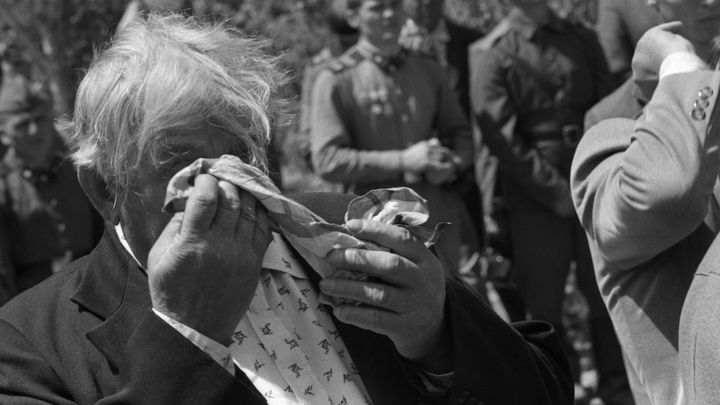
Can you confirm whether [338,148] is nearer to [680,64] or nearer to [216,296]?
[680,64]

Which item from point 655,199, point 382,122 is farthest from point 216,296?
point 382,122

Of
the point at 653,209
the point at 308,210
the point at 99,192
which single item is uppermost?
the point at 308,210

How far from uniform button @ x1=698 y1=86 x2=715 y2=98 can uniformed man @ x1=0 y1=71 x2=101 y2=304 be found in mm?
4491

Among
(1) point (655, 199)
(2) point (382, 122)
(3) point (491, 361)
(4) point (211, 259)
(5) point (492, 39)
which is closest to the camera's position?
(4) point (211, 259)

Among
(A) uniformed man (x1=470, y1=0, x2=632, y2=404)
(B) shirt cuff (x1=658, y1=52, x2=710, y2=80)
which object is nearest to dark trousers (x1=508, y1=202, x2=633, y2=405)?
(A) uniformed man (x1=470, y1=0, x2=632, y2=404)

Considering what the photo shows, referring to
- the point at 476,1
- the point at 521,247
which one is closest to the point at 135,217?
the point at 521,247

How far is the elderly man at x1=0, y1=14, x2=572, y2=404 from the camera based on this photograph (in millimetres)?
2291

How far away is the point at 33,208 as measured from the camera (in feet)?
22.3

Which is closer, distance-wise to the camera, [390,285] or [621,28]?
[390,285]

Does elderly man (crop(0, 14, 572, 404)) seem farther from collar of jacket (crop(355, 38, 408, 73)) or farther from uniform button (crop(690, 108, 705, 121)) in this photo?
collar of jacket (crop(355, 38, 408, 73))

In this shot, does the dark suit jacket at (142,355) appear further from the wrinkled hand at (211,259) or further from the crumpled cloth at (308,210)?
the crumpled cloth at (308,210)

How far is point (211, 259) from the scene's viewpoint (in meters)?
2.26

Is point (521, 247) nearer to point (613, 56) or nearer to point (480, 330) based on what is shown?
point (613, 56)

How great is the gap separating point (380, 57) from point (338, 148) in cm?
55
